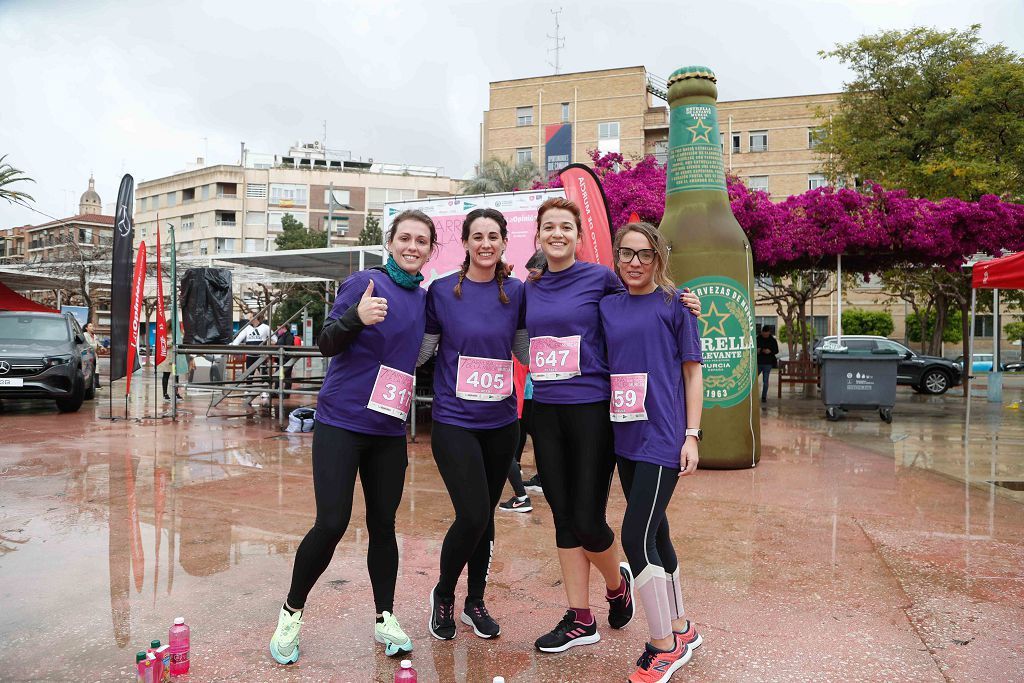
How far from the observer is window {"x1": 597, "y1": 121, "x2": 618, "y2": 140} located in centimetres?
4634

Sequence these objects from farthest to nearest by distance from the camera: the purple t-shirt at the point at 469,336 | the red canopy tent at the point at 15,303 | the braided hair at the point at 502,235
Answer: the red canopy tent at the point at 15,303 → the braided hair at the point at 502,235 → the purple t-shirt at the point at 469,336

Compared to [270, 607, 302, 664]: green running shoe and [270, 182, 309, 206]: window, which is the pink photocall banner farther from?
[270, 182, 309, 206]: window

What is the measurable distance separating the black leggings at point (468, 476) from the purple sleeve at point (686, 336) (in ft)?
2.43

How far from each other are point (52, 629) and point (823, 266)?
1198cm

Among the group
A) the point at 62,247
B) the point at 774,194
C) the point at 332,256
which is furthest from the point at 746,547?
the point at 774,194

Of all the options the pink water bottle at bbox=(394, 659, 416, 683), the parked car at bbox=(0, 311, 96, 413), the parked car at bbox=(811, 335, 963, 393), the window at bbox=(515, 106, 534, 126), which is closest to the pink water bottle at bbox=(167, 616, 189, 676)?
the pink water bottle at bbox=(394, 659, 416, 683)

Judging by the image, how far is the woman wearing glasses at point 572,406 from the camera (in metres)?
2.89

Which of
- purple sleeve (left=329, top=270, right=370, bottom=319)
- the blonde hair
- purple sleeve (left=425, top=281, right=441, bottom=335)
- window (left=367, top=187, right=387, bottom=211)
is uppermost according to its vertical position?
window (left=367, top=187, right=387, bottom=211)

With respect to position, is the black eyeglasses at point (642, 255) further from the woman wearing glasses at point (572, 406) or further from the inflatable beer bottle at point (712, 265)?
the inflatable beer bottle at point (712, 265)

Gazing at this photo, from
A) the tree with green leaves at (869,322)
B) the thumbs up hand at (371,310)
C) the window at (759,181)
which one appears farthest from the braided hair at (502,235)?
the window at (759,181)

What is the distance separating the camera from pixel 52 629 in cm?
314

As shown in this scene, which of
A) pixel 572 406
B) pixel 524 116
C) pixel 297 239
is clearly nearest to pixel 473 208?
pixel 572 406

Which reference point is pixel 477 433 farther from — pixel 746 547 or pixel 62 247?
pixel 62 247

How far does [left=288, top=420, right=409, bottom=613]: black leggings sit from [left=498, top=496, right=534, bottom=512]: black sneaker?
8.09 ft
